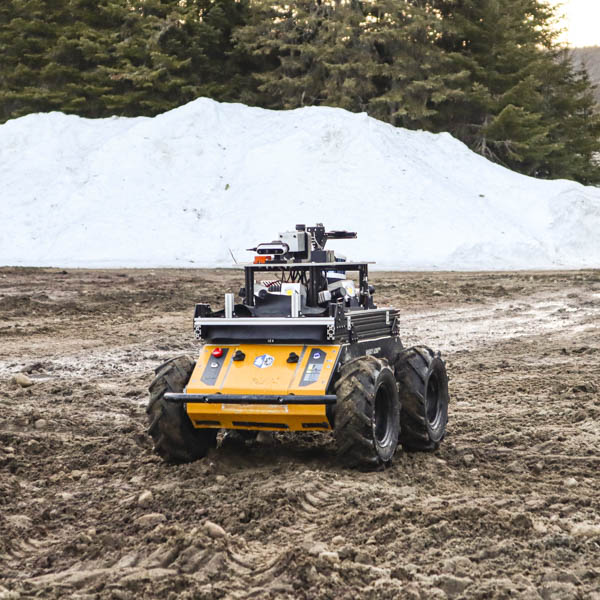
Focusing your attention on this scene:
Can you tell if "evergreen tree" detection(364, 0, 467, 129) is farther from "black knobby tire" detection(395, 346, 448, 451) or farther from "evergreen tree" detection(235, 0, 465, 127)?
"black knobby tire" detection(395, 346, 448, 451)

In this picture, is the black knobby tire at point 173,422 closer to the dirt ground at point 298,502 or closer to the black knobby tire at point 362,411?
the dirt ground at point 298,502

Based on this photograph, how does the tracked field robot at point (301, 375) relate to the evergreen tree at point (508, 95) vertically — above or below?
below

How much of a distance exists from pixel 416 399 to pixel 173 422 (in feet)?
6.41

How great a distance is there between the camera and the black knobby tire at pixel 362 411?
634 cm

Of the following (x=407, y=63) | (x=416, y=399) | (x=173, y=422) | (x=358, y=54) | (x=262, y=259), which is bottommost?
(x=173, y=422)

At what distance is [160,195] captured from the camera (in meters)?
32.6

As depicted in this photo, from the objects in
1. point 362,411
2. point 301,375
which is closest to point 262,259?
point 301,375

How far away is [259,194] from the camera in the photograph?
104ft

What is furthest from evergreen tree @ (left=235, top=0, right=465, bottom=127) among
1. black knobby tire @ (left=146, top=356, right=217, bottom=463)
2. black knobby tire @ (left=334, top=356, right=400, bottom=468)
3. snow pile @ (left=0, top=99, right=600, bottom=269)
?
black knobby tire @ (left=334, top=356, right=400, bottom=468)

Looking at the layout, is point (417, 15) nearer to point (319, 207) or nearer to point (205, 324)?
point (319, 207)

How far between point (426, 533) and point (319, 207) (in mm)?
25845

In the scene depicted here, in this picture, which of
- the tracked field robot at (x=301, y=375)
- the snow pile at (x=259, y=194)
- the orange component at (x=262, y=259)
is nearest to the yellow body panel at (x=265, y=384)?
the tracked field robot at (x=301, y=375)

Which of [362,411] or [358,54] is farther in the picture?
[358,54]

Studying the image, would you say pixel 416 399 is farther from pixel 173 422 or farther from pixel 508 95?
pixel 508 95
